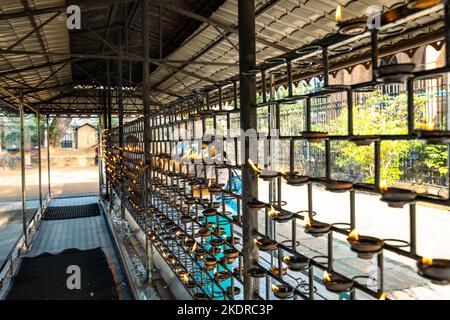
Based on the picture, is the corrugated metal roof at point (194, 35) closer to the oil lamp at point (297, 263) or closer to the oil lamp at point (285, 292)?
the oil lamp at point (297, 263)

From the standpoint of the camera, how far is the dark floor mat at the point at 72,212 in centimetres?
1083

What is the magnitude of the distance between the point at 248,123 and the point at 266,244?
819 mm

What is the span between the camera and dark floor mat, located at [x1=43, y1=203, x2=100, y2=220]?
1083cm

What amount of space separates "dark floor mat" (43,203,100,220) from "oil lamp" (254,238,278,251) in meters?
9.58

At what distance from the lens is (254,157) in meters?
2.54

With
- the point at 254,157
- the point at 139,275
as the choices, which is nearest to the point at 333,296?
the point at 139,275

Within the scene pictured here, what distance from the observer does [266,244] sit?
2.26 metres

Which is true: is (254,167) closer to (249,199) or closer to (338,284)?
(249,199)

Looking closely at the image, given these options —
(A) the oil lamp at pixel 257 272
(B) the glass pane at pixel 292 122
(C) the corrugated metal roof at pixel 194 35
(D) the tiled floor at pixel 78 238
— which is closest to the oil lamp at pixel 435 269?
(C) the corrugated metal roof at pixel 194 35

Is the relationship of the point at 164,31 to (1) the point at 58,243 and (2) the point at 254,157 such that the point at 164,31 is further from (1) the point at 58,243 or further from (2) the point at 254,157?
(2) the point at 254,157

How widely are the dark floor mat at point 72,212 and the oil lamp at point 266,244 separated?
31.4 feet

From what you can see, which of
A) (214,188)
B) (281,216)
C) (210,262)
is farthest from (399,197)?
(210,262)

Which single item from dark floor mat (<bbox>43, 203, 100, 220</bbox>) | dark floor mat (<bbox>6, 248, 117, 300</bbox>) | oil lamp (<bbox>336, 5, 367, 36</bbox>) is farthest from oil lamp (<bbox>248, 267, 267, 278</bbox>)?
dark floor mat (<bbox>43, 203, 100, 220</bbox>)

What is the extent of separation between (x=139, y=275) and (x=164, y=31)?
5736 millimetres
